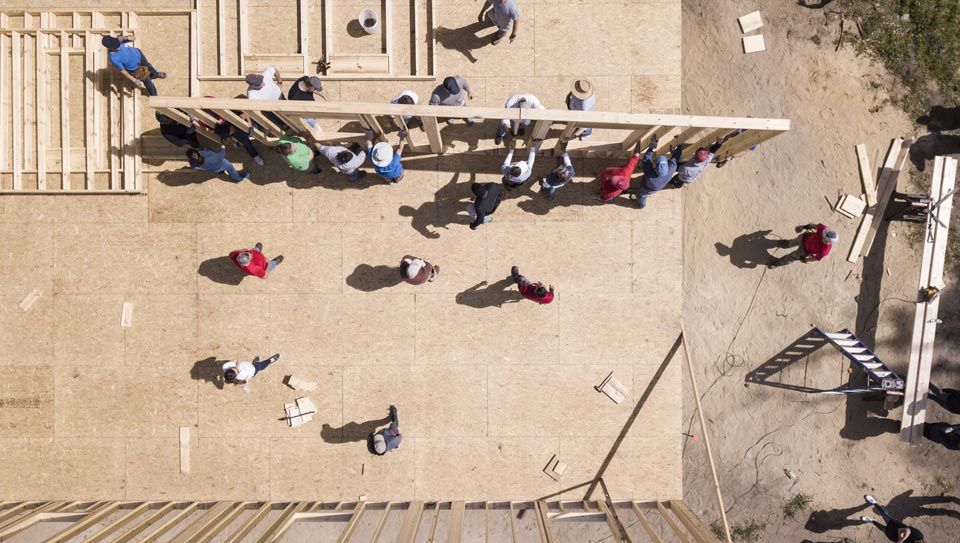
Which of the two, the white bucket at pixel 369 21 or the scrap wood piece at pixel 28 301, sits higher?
the white bucket at pixel 369 21

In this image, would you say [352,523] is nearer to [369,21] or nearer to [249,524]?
[249,524]

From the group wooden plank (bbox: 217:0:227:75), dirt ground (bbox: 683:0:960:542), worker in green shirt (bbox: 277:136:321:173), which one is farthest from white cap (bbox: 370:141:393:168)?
dirt ground (bbox: 683:0:960:542)

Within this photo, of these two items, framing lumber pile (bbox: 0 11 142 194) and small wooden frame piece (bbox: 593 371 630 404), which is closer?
framing lumber pile (bbox: 0 11 142 194)

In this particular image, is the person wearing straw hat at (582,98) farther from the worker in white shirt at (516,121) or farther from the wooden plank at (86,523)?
the wooden plank at (86,523)

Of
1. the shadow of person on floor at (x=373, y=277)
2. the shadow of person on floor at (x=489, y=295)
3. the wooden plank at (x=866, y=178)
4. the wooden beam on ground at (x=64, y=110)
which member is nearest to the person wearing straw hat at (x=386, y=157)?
the shadow of person on floor at (x=373, y=277)

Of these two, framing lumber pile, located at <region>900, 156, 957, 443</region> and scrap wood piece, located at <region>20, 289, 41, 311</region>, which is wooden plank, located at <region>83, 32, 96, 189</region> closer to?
scrap wood piece, located at <region>20, 289, 41, 311</region>

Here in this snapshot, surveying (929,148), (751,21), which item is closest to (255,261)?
(751,21)
